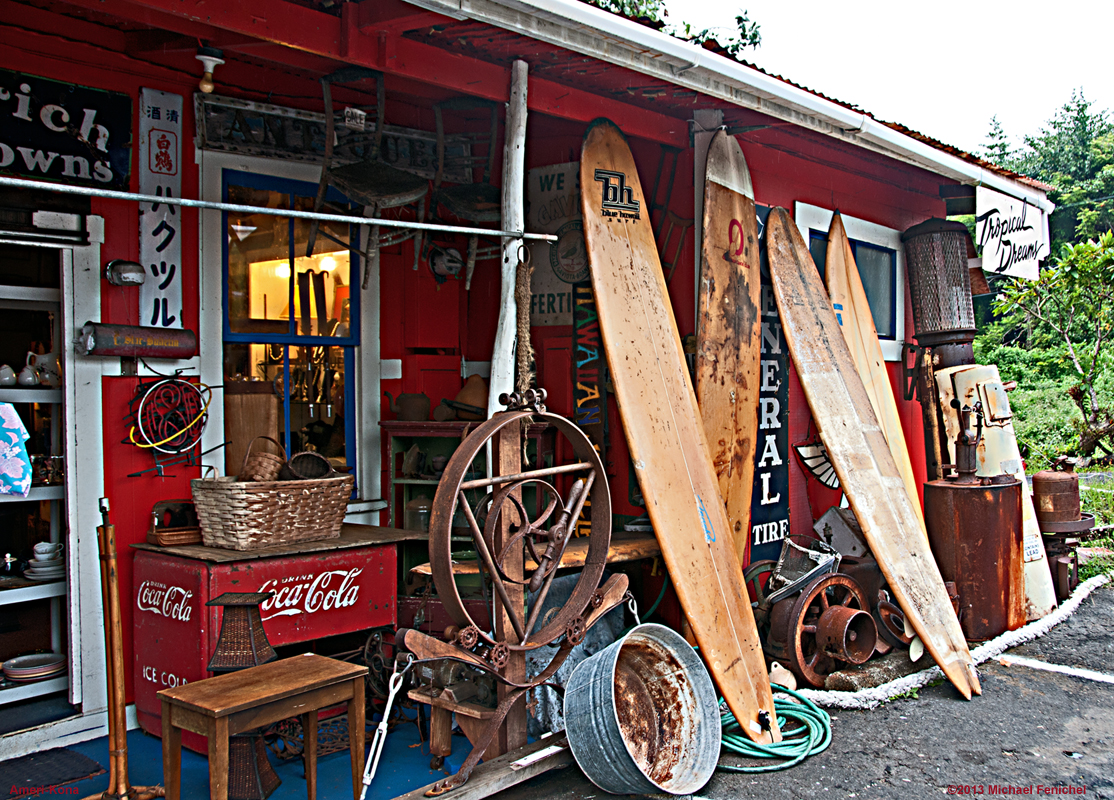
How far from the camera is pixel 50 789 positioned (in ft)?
12.5

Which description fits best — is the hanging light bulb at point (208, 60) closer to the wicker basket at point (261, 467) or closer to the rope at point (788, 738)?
the wicker basket at point (261, 467)

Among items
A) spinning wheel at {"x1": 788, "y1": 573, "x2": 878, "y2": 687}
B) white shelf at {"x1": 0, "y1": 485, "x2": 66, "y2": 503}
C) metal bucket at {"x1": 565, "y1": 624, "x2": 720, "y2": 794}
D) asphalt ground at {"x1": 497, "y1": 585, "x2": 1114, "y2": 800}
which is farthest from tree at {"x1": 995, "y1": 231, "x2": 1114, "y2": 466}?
white shelf at {"x1": 0, "y1": 485, "x2": 66, "y2": 503}

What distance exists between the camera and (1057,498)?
7.14 metres

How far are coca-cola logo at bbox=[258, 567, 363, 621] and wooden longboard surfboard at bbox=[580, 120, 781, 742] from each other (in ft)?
5.37

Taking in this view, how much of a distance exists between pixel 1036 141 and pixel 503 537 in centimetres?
3156

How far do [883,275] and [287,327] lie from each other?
5407 mm

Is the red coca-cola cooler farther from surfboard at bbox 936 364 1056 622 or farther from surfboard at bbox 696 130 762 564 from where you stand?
surfboard at bbox 936 364 1056 622

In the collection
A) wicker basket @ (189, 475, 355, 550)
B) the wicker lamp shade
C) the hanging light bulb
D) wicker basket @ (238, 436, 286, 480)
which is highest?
the hanging light bulb

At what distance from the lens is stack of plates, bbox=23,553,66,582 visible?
4492 millimetres

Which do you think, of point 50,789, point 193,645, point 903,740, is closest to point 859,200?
point 903,740

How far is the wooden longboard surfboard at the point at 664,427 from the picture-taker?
468 centimetres

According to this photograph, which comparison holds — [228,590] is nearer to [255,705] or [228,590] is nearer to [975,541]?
[255,705]

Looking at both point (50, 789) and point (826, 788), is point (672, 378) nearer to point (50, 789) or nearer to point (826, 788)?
point (826, 788)

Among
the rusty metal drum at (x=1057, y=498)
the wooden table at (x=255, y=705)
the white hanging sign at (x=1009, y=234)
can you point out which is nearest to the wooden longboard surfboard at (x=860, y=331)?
the rusty metal drum at (x=1057, y=498)
